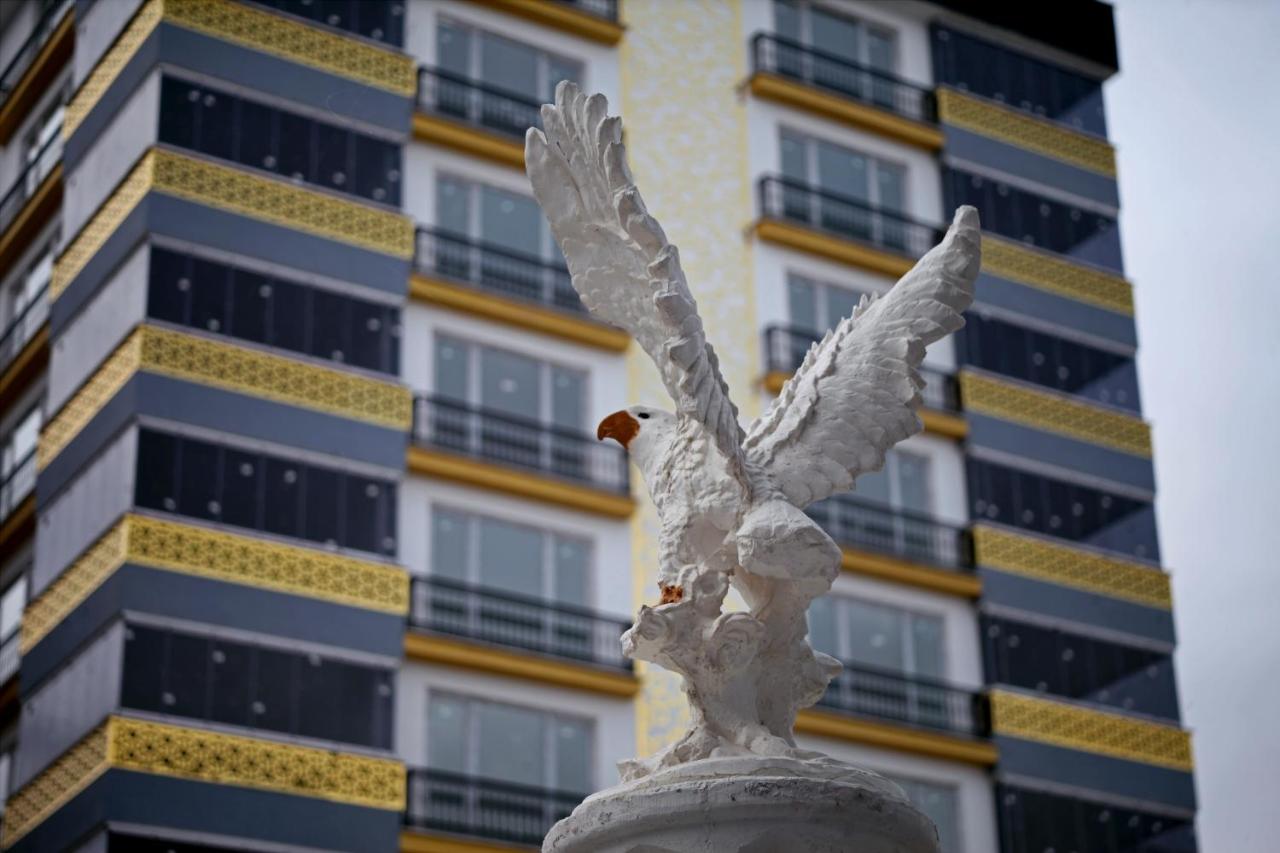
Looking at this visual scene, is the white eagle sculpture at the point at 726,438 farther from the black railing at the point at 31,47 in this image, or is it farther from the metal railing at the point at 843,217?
the black railing at the point at 31,47

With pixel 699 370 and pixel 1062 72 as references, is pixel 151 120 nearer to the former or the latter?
pixel 1062 72

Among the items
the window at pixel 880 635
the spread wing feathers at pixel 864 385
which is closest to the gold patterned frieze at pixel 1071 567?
the window at pixel 880 635

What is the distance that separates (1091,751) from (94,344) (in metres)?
15.0

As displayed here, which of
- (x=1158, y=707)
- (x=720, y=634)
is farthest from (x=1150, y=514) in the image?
(x=720, y=634)

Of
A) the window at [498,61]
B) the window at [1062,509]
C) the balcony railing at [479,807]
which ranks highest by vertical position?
the window at [498,61]

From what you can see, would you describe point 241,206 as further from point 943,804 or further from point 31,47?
point 943,804

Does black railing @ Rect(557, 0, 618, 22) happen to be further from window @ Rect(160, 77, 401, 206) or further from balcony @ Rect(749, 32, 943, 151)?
window @ Rect(160, 77, 401, 206)

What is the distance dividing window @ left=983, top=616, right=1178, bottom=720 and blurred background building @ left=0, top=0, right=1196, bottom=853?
0.06 m

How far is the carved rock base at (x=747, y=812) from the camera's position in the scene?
411 inches

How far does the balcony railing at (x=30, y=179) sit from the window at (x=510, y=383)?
6236mm

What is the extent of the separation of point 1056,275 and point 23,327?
1532 centimetres

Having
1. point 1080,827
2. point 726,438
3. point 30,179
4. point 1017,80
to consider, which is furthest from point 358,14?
point 726,438

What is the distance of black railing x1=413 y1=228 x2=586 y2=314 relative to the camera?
109ft

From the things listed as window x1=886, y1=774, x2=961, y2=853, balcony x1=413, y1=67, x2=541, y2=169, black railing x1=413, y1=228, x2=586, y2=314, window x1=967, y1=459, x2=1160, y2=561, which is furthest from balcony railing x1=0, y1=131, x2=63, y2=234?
window x1=886, y1=774, x2=961, y2=853
